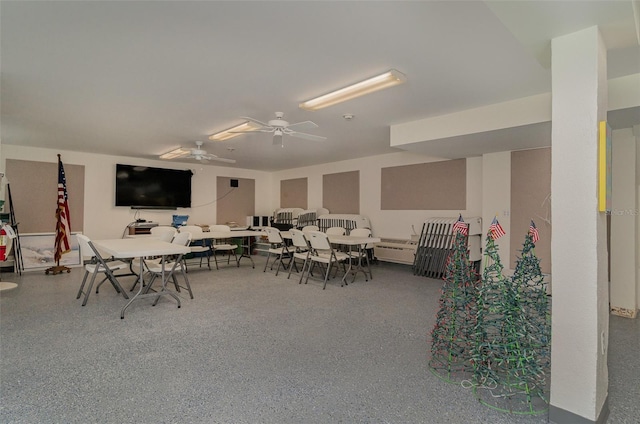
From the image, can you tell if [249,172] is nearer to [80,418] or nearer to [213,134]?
[213,134]

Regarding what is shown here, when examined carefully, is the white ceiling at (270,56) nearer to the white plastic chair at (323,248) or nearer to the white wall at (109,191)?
the white plastic chair at (323,248)

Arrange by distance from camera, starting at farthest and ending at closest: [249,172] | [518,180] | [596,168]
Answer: [249,172]
[518,180]
[596,168]

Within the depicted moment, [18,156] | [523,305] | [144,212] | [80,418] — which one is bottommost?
[80,418]

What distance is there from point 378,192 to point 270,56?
5290 millimetres

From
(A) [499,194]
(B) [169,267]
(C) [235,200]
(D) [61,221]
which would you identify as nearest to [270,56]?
(B) [169,267]

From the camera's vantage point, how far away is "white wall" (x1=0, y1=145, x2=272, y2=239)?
6.76 m

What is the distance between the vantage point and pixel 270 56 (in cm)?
270

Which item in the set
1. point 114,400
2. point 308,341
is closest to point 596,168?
point 308,341

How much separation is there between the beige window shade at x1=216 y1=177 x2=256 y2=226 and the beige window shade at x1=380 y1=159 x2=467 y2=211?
4.30 m

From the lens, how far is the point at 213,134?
5.38 meters

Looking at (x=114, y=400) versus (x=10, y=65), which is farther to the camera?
(x=10, y=65)

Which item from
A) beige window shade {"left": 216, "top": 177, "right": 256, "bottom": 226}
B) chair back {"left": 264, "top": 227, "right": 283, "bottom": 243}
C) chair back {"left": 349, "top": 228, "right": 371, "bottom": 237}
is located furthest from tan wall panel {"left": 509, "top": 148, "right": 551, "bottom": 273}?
beige window shade {"left": 216, "top": 177, "right": 256, "bottom": 226}

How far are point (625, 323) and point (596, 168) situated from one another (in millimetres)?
3014

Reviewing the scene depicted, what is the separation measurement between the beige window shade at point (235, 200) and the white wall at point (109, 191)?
0.57 feet
